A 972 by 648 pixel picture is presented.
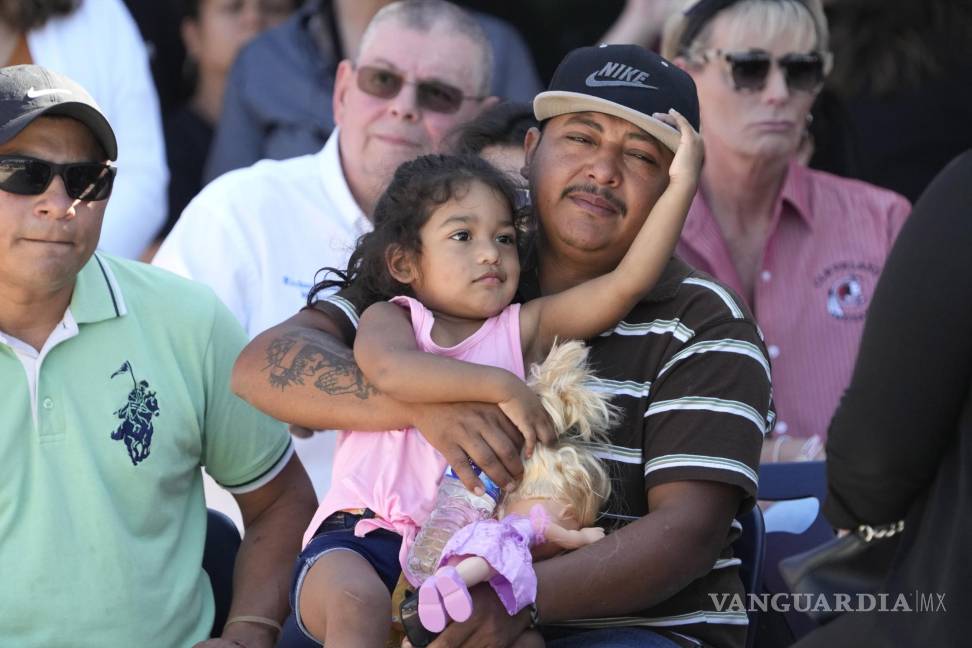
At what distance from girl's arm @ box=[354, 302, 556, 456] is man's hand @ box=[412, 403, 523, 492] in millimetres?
24

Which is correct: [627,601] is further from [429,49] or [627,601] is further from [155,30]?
[155,30]

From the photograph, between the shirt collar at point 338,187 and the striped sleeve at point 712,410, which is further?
the shirt collar at point 338,187

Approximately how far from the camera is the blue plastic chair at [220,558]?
3445 millimetres

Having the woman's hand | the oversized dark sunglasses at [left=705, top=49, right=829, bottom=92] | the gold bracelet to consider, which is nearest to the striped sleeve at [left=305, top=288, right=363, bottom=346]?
the gold bracelet

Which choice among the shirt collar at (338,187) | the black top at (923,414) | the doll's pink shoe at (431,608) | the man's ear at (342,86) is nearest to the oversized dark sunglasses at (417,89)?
the man's ear at (342,86)

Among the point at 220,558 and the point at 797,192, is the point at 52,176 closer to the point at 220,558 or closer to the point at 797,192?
the point at 220,558

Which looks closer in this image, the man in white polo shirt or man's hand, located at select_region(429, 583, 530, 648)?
man's hand, located at select_region(429, 583, 530, 648)

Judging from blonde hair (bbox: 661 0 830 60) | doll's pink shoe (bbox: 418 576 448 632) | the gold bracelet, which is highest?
blonde hair (bbox: 661 0 830 60)

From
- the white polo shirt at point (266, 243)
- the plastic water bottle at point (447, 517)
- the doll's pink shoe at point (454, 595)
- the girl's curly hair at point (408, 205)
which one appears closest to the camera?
the doll's pink shoe at point (454, 595)

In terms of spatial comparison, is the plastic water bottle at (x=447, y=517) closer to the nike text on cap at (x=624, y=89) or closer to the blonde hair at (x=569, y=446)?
the blonde hair at (x=569, y=446)

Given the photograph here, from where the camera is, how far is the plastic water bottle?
2.82 m

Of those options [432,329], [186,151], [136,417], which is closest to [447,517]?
[432,329]

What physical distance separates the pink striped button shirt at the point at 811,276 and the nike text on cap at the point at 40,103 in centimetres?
206

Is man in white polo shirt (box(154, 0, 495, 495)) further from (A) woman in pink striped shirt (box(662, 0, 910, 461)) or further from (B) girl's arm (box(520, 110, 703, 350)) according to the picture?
(B) girl's arm (box(520, 110, 703, 350))
